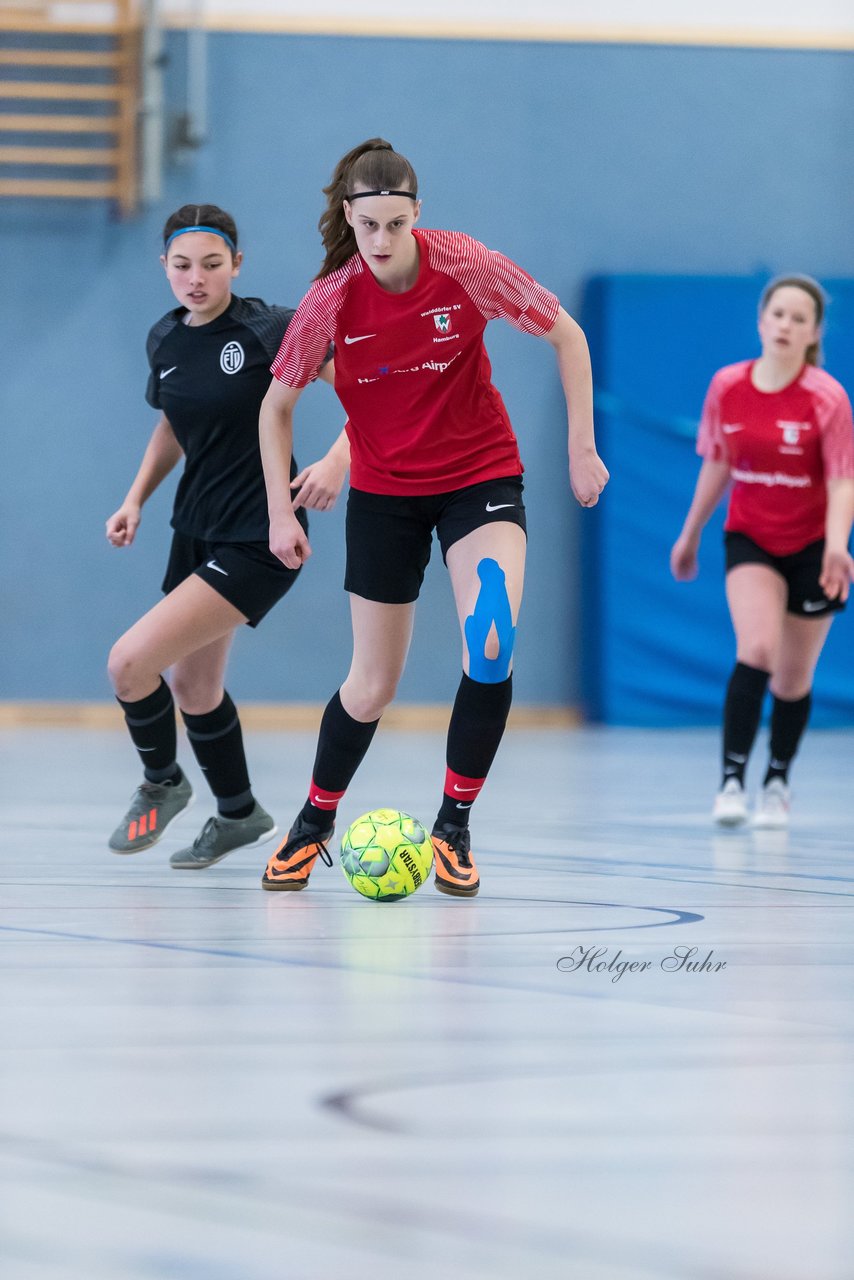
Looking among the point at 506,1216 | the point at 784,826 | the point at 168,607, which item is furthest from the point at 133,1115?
the point at 784,826

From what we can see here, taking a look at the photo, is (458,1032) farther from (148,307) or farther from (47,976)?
(148,307)

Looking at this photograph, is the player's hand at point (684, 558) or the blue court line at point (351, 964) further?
the player's hand at point (684, 558)

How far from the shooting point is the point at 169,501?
812 cm

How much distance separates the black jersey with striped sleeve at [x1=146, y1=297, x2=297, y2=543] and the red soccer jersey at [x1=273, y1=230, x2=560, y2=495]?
41 cm

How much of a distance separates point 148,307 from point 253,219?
662mm

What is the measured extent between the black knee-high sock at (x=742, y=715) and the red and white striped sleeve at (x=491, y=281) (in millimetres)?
1664

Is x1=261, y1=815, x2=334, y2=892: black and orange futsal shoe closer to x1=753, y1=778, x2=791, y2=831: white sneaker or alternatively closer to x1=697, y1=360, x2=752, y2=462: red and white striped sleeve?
x1=753, y1=778, x2=791, y2=831: white sneaker

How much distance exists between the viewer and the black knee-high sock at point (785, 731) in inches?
182

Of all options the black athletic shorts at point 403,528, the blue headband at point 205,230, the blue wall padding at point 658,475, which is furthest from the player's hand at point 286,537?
the blue wall padding at point 658,475

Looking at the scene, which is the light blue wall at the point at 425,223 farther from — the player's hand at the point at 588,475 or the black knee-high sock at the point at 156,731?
the player's hand at the point at 588,475

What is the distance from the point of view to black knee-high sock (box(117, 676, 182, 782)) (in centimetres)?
362

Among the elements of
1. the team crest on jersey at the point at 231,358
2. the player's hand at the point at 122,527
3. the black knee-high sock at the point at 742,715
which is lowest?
the black knee-high sock at the point at 742,715

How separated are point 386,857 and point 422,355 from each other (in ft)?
2.98

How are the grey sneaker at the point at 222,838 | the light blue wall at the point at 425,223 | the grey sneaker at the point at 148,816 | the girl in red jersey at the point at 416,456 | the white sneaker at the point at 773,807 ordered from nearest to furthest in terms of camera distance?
1. the girl in red jersey at the point at 416,456
2. the grey sneaker at the point at 222,838
3. the grey sneaker at the point at 148,816
4. the white sneaker at the point at 773,807
5. the light blue wall at the point at 425,223
